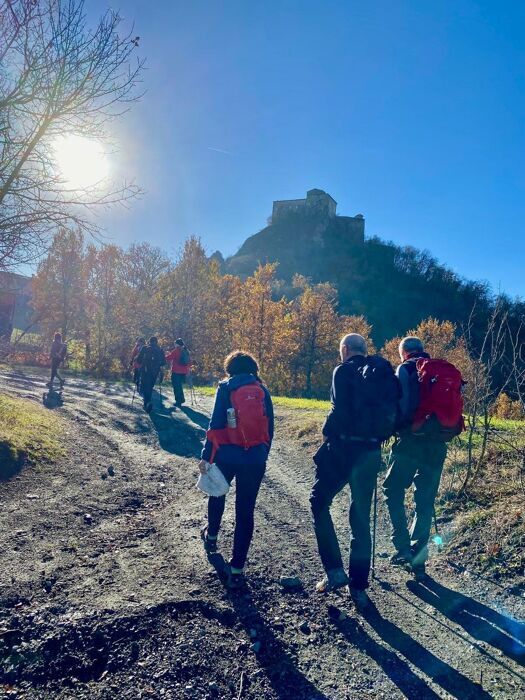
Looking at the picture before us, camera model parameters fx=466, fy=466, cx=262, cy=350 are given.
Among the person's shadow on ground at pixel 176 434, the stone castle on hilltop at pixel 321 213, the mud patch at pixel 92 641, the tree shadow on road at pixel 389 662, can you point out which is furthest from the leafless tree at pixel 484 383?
the stone castle on hilltop at pixel 321 213

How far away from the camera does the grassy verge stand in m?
7.23

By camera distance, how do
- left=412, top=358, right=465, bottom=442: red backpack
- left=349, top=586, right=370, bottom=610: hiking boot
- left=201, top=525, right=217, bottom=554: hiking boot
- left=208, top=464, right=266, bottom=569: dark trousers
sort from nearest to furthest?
left=349, top=586, right=370, bottom=610: hiking boot
left=208, top=464, right=266, bottom=569: dark trousers
left=412, top=358, right=465, bottom=442: red backpack
left=201, top=525, right=217, bottom=554: hiking boot

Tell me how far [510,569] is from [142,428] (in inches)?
362

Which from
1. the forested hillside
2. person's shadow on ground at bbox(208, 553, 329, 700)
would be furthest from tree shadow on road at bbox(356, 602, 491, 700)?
the forested hillside

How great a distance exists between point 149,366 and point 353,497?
11014mm

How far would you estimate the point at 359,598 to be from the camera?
162 inches

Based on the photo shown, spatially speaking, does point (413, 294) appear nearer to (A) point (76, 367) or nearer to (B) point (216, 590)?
(A) point (76, 367)

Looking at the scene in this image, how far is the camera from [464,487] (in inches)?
262

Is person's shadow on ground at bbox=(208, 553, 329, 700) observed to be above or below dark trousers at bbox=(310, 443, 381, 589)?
below

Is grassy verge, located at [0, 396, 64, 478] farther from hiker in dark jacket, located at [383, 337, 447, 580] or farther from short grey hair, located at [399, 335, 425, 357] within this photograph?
short grey hair, located at [399, 335, 425, 357]

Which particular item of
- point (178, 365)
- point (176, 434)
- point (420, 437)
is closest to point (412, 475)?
point (420, 437)

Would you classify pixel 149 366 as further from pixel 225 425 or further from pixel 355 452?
pixel 355 452

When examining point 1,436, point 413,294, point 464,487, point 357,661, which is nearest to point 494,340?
point 464,487

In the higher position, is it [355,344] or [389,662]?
[355,344]
